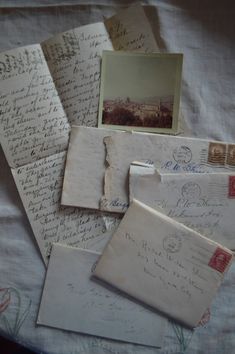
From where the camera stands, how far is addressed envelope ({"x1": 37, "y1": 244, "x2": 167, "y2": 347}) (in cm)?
60

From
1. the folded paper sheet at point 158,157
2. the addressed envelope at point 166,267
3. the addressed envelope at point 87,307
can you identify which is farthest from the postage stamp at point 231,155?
the addressed envelope at point 87,307

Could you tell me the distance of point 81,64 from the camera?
625 mm

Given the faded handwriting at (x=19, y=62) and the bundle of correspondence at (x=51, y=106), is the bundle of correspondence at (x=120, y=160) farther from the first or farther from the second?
the faded handwriting at (x=19, y=62)

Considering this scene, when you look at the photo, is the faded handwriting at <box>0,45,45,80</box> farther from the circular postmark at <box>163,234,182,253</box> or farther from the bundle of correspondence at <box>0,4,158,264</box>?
the circular postmark at <box>163,234,182,253</box>

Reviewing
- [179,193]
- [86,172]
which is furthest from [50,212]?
[179,193]

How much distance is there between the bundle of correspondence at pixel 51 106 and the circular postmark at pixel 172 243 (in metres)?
0.10

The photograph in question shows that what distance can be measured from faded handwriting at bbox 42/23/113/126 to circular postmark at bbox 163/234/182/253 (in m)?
0.19

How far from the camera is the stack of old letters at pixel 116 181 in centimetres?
60

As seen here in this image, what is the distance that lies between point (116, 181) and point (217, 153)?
14 centimetres

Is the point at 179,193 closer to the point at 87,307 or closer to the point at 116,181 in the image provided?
the point at 116,181

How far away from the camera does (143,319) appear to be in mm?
603

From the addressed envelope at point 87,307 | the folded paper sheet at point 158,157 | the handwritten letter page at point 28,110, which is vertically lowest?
the addressed envelope at point 87,307

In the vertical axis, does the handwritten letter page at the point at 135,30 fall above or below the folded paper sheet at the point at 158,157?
above

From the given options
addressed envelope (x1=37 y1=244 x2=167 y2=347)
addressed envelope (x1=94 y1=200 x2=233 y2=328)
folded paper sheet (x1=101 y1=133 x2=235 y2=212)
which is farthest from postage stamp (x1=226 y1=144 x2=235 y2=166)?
addressed envelope (x1=37 y1=244 x2=167 y2=347)
